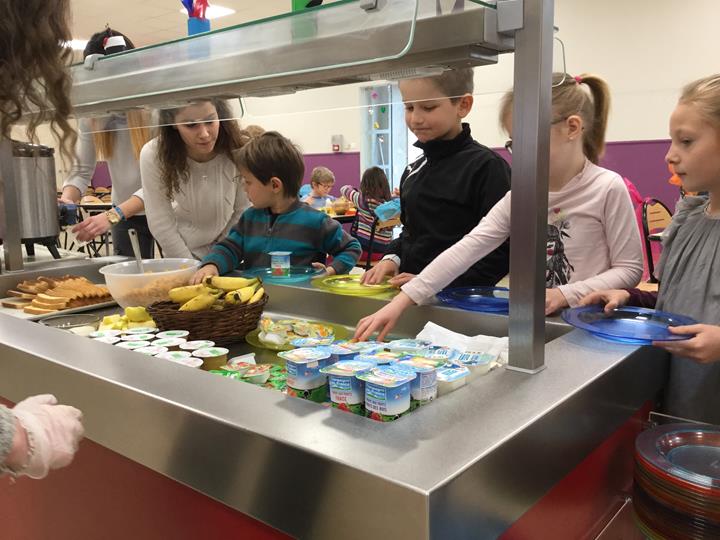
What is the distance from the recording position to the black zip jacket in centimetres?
174

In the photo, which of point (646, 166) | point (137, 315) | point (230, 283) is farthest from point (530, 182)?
point (646, 166)

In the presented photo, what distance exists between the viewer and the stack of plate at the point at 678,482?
769 mm

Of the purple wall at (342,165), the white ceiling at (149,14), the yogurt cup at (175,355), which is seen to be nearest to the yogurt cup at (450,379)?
the yogurt cup at (175,355)

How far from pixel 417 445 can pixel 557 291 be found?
2.32ft

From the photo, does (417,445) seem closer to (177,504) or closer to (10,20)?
(177,504)

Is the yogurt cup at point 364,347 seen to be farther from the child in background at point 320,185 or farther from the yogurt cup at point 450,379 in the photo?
the child in background at point 320,185

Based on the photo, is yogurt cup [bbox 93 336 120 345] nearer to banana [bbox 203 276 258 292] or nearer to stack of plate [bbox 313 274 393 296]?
banana [bbox 203 276 258 292]

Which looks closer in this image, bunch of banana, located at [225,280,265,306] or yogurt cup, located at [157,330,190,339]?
yogurt cup, located at [157,330,190,339]

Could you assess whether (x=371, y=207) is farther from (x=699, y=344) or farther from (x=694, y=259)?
(x=699, y=344)

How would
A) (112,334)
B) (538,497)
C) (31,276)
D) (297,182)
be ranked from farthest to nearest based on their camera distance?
(297,182) < (31,276) < (112,334) < (538,497)

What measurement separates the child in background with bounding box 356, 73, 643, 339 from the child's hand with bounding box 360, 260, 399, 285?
0.31 metres

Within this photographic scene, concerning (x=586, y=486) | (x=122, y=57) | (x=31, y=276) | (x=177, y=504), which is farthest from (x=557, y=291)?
(x=31, y=276)

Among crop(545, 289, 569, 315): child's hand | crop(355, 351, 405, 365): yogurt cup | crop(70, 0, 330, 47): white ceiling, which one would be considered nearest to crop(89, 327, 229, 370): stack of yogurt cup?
crop(355, 351, 405, 365): yogurt cup

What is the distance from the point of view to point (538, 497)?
744 mm
